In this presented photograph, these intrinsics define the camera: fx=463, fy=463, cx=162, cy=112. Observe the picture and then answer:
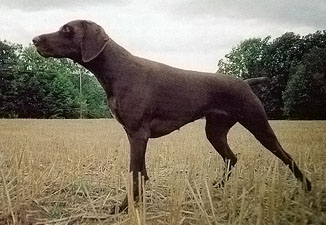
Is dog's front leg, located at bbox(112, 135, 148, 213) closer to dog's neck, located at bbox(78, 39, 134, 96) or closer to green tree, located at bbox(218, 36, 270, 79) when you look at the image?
dog's neck, located at bbox(78, 39, 134, 96)

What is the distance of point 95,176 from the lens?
44.1 inches

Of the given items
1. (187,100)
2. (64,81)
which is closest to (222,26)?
(187,100)

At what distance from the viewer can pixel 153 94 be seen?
0.98 m

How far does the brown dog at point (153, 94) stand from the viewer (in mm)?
947

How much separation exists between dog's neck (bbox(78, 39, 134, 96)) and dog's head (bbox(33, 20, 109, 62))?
3 cm

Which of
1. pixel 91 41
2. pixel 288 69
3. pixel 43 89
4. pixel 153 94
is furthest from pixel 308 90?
pixel 43 89

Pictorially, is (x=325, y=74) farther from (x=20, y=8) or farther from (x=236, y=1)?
(x=20, y=8)

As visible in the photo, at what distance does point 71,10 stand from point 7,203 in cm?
47

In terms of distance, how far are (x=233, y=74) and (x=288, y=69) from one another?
14 centimetres

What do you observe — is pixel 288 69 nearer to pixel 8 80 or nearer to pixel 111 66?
pixel 111 66

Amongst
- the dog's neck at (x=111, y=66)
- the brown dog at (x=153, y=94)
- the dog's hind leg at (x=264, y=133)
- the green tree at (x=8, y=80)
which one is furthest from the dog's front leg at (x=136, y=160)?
the green tree at (x=8, y=80)

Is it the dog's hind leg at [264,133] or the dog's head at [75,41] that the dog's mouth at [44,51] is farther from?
the dog's hind leg at [264,133]

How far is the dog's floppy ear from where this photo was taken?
934 mm

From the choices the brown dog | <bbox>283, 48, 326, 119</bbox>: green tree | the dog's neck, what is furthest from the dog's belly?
<bbox>283, 48, 326, 119</bbox>: green tree
